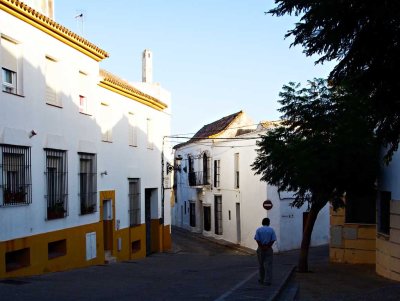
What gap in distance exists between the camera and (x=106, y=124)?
21.7m

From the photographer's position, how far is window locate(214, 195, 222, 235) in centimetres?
3856

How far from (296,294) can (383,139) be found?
5667mm

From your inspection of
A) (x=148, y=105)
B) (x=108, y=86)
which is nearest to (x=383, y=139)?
(x=108, y=86)

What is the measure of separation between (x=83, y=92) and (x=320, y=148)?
25.8 feet

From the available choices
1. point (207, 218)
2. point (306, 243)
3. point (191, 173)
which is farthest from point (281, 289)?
point (191, 173)

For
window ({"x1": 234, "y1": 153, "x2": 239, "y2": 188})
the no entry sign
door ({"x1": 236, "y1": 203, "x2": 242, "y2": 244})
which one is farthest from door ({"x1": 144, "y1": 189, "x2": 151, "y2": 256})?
door ({"x1": 236, "y1": 203, "x2": 242, "y2": 244})

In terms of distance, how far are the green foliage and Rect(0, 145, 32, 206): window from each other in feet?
24.4

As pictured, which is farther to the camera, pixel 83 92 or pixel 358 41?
pixel 83 92

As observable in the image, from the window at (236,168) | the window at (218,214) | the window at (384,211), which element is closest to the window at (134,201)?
the window at (236,168)

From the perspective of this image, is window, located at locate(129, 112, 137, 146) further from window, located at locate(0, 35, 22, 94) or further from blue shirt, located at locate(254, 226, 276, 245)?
blue shirt, located at locate(254, 226, 276, 245)

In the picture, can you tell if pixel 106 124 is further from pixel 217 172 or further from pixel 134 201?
pixel 217 172

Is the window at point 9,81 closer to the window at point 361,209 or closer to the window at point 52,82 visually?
the window at point 52,82

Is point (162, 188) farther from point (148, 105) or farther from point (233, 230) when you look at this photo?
point (233, 230)

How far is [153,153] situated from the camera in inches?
1075
